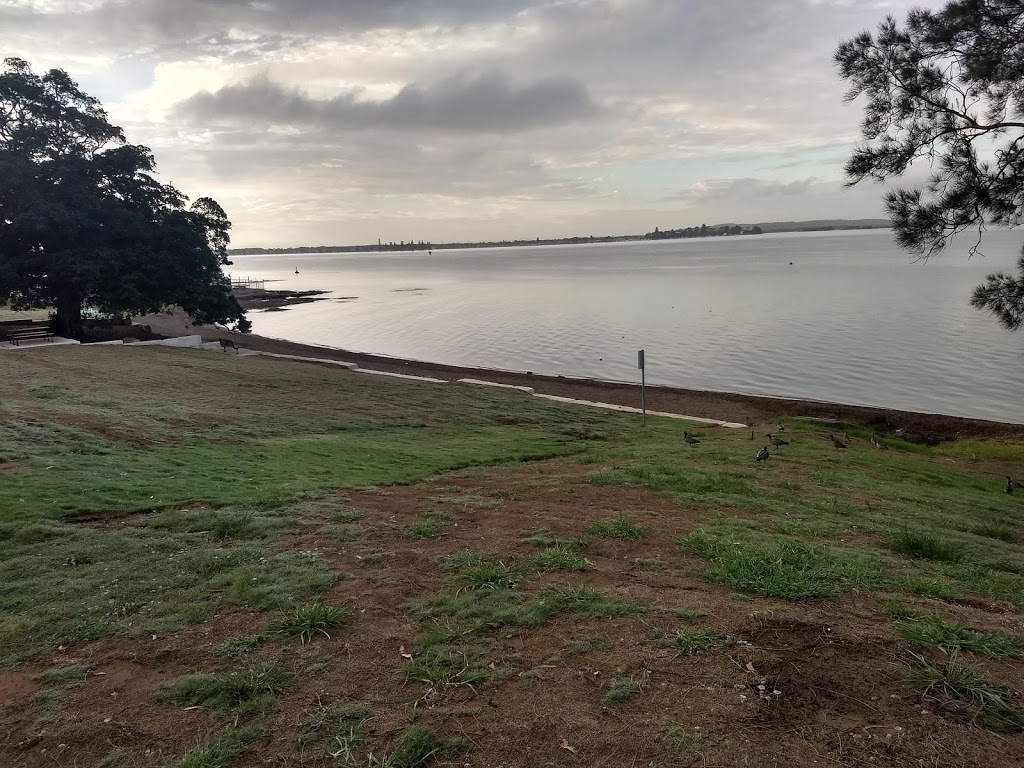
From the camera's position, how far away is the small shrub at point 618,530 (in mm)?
7039

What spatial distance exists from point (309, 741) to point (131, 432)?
10.8 metres

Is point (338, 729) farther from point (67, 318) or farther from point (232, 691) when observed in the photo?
point (67, 318)

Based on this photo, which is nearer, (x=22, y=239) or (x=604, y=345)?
(x=22, y=239)

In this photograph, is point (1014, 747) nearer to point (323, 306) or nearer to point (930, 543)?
point (930, 543)

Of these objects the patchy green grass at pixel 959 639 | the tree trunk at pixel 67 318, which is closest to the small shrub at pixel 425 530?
the patchy green grass at pixel 959 639

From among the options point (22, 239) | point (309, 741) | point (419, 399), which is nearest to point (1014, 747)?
point (309, 741)

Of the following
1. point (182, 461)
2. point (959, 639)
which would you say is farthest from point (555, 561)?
point (182, 461)

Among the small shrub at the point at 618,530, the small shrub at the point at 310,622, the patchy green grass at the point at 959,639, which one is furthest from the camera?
the small shrub at the point at 618,530

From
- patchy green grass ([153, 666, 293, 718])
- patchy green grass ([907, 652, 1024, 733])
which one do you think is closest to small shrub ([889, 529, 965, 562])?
patchy green grass ([907, 652, 1024, 733])

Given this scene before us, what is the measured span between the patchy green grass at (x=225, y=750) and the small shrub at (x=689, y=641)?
8.76 feet

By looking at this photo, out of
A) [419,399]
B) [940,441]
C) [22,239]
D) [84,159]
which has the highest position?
[84,159]

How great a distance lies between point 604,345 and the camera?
45.7 meters

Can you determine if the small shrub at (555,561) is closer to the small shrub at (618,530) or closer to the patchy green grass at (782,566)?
the small shrub at (618,530)

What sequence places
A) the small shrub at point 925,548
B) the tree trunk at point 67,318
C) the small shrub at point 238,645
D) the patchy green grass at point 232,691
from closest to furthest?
the patchy green grass at point 232,691, the small shrub at point 238,645, the small shrub at point 925,548, the tree trunk at point 67,318
